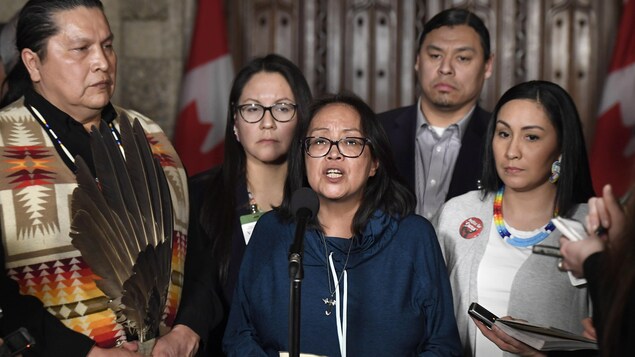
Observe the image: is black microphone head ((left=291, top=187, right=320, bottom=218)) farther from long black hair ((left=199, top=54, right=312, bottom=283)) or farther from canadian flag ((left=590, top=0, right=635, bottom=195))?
canadian flag ((left=590, top=0, right=635, bottom=195))

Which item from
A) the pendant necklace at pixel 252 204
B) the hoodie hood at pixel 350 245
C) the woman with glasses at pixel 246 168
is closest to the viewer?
the hoodie hood at pixel 350 245

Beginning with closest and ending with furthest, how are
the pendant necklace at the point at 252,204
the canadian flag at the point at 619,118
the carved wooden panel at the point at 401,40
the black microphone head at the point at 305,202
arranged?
the black microphone head at the point at 305,202
the pendant necklace at the point at 252,204
the canadian flag at the point at 619,118
the carved wooden panel at the point at 401,40

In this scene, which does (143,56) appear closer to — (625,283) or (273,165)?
(273,165)

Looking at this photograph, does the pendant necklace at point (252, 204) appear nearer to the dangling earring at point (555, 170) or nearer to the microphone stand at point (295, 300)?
the dangling earring at point (555, 170)

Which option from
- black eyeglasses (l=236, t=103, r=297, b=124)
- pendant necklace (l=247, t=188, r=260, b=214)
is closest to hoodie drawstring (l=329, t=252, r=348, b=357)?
pendant necklace (l=247, t=188, r=260, b=214)

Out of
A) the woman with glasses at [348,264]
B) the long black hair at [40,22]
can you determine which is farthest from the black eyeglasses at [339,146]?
the long black hair at [40,22]

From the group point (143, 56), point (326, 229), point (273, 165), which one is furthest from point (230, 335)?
point (143, 56)

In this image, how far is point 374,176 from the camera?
9.44 ft

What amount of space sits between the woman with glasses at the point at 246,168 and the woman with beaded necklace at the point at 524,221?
68 centimetres

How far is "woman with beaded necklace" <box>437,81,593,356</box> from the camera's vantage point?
2.81 m

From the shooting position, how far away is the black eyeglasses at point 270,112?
10.9ft

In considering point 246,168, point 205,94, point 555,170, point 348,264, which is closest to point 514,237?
point 555,170

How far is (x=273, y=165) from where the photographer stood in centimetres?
337

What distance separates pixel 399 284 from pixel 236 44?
10.2 feet
